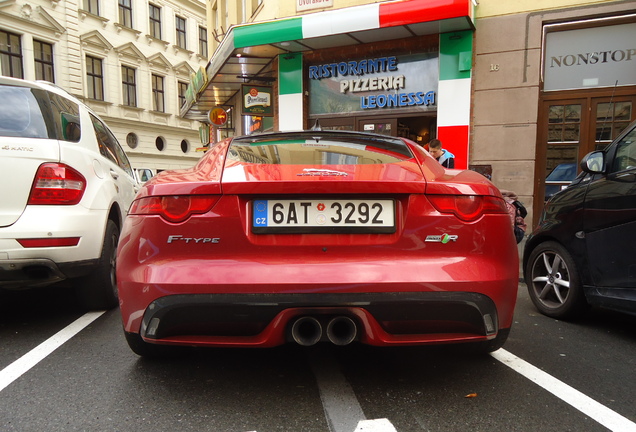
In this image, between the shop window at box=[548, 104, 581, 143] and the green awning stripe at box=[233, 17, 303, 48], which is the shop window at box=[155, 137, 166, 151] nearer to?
the green awning stripe at box=[233, 17, 303, 48]

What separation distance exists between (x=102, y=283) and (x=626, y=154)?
384cm

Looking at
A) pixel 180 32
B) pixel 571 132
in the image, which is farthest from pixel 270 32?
pixel 180 32

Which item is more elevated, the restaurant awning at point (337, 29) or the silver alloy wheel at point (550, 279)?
the restaurant awning at point (337, 29)

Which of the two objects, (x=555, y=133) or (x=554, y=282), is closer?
(x=554, y=282)

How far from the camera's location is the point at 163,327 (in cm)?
196

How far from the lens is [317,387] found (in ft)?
7.36

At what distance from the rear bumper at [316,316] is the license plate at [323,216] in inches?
11.3

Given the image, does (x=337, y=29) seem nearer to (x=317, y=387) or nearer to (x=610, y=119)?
(x=610, y=119)

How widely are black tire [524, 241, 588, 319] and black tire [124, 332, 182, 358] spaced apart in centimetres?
280

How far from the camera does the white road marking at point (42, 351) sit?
7.89 ft

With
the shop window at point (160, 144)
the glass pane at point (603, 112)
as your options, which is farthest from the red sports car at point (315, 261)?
A: the shop window at point (160, 144)

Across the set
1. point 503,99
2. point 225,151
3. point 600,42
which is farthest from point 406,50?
point 225,151

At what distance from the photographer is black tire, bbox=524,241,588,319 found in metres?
3.40

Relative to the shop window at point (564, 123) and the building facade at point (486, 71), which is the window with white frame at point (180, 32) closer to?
the building facade at point (486, 71)
